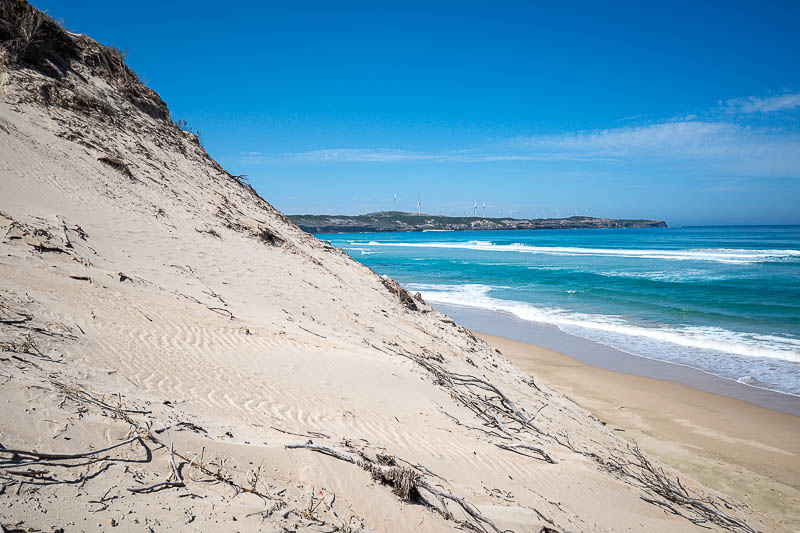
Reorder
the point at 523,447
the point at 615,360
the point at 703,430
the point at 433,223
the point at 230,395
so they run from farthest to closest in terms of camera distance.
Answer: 1. the point at 433,223
2. the point at 615,360
3. the point at 703,430
4. the point at 523,447
5. the point at 230,395

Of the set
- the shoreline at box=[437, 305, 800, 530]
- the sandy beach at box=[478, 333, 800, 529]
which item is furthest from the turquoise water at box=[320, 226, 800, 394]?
the sandy beach at box=[478, 333, 800, 529]

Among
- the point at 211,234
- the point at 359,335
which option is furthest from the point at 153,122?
the point at 359,335

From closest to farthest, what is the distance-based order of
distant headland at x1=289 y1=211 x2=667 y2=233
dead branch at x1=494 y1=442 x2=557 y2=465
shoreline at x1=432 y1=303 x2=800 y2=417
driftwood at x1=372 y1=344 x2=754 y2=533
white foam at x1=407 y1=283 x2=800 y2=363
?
driftwood at x1=372 y1=344 x2=754 y2=533, dead branch at x1=494 y1=442 x2=557 y2=465, shoreline at x1=432 y1=303 x2=800 y2=417, white foam at x1=407 y1=283 x2=800 y2=363, distant headland at x1=289 y1=211 x2=667 y2=233

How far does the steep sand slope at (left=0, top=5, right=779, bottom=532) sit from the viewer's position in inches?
86.2

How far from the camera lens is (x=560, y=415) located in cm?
670

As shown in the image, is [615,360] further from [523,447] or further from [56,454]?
[56,454]

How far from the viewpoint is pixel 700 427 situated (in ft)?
25.9

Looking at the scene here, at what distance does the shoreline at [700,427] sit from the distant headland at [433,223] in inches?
4610

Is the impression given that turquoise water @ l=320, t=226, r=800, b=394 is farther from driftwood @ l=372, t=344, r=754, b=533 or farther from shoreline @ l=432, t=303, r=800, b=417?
driftwood @ l=372, t=344, r=754, b=533

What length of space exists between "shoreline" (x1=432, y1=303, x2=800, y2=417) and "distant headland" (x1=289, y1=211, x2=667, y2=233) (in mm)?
110836

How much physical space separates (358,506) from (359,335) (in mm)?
4905

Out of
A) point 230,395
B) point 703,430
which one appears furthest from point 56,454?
point 703,430

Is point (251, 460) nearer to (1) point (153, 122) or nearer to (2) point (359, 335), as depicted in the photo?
(2) point (359, 335)

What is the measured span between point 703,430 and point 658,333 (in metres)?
7.56
